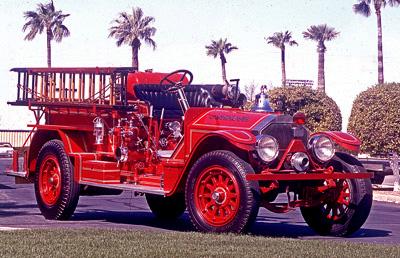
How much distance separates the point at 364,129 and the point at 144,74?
14.8 meters

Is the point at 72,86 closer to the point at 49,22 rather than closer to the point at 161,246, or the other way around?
the point at 161,246

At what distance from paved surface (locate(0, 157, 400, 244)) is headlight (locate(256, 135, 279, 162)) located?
60.8 inches

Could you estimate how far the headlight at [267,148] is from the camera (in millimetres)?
11148

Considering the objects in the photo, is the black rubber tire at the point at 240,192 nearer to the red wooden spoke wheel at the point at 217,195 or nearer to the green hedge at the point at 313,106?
the red wooden spoke wheel at the point at 217,195

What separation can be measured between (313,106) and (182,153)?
2292 cm

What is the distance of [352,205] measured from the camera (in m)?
12.1

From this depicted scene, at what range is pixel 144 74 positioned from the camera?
14516 mm

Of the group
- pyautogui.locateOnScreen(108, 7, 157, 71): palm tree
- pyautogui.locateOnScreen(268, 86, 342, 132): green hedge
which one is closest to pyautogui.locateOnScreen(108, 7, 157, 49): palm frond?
pyautogui.locateOnScreen(108, 7, 157, 71): palm tree

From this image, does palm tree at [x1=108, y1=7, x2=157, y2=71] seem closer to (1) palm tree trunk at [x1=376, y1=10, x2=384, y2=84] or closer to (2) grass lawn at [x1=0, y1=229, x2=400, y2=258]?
(1) palm tree trunk at [x1=376, y1=10, x2=384, y2=84]

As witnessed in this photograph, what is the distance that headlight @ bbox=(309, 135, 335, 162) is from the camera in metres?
11.8

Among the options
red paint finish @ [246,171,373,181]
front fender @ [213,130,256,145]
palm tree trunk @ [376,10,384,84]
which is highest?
palm tree trunk @ [376,10,384,84]

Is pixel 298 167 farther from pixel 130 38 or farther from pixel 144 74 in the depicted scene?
pixel 130 38

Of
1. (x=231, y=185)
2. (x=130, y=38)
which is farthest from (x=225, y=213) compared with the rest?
(x=130, y=38)

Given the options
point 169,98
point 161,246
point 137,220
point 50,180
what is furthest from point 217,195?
point 50,180
